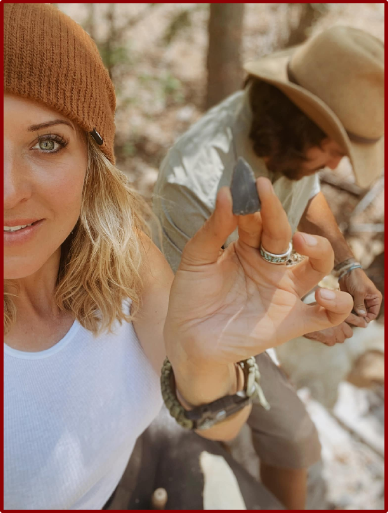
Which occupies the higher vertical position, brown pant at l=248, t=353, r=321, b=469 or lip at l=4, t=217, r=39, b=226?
lip at l=4, t=217, r=39, b=226

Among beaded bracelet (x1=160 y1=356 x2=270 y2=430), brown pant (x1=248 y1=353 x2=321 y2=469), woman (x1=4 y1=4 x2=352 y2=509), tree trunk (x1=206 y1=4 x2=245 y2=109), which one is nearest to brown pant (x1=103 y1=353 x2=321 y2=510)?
brown pant (x1=248 y1=353 x2=321 y2=469)

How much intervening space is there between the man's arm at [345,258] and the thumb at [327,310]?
0.70 feet

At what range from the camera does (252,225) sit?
2.54 feet

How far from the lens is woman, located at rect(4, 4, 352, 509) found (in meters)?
0.82

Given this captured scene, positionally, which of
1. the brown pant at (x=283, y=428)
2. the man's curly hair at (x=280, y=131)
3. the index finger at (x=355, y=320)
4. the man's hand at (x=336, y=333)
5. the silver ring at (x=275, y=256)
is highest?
the silver ring at (x=275, y=256)

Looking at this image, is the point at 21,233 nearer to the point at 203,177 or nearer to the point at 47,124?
the point at 47,124

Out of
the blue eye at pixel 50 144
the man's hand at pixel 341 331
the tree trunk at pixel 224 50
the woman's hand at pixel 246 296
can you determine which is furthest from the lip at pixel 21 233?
the tree trunk at pixel 224 50

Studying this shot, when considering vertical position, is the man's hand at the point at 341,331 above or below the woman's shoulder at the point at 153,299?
above

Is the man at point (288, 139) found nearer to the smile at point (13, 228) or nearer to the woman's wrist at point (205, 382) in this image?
the woman's wrist at point (205, 382)

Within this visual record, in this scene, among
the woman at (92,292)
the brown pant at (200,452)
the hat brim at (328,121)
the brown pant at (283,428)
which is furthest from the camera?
the brown pant at (283,428)

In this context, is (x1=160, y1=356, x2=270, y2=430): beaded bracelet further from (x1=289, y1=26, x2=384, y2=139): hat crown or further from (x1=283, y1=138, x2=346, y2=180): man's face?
(x1=289, y1=26, x2=384, y2=139): hat crown

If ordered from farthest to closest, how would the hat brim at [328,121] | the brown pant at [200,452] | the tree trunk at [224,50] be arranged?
the tree trunk at [224,50] < the hat brim at [328,121] < the brown pant at [200,452]

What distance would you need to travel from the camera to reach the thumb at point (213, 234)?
0.72 m

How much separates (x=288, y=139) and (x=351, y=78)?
1.00ft
